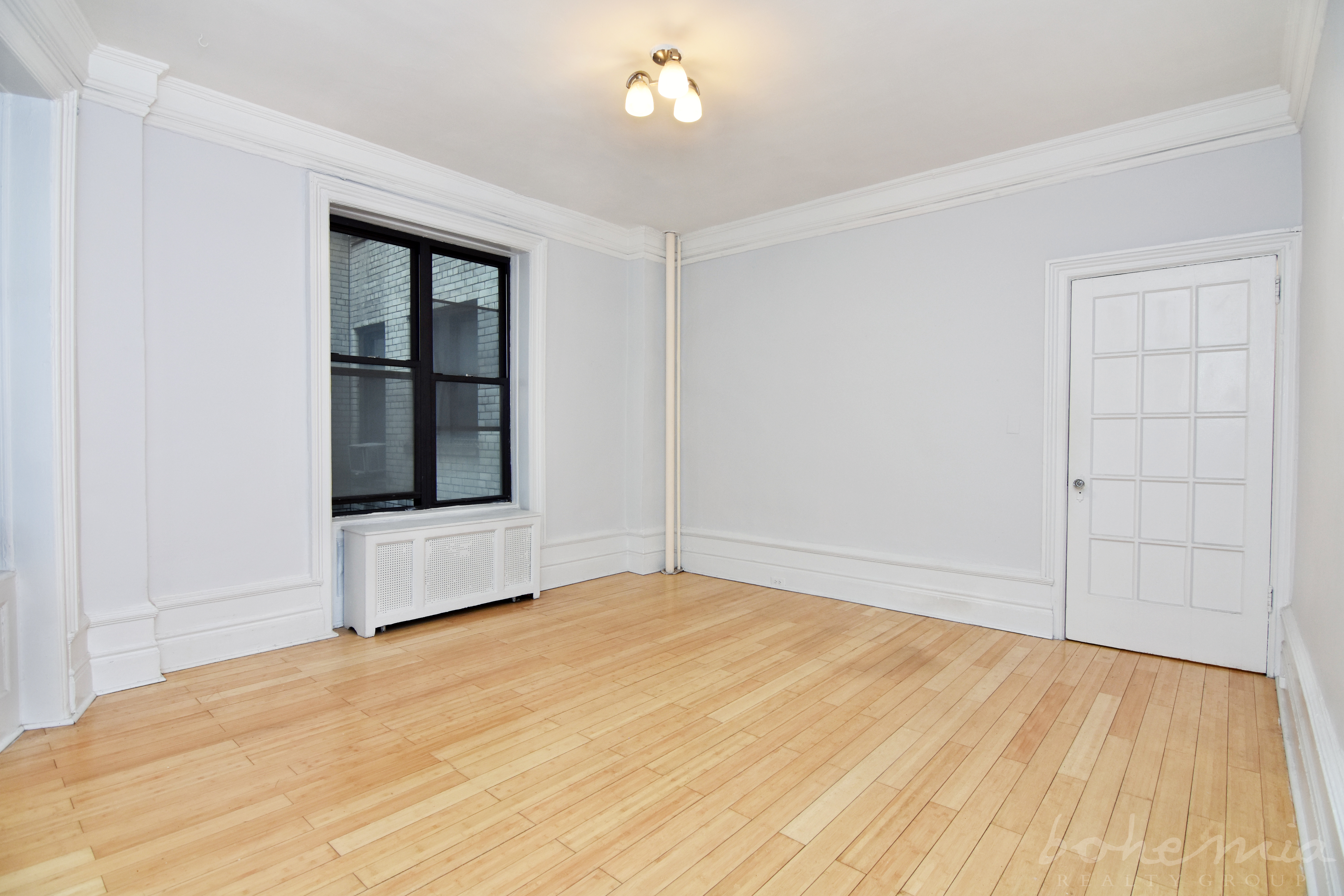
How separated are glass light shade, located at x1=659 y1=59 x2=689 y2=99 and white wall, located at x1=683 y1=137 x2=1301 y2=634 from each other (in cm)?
223

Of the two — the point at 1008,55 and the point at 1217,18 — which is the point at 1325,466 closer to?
the point at 1217,18

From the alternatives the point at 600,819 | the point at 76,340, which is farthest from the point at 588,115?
the point at 600,819

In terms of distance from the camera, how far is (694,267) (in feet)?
18.5

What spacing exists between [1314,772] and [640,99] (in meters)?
3.41

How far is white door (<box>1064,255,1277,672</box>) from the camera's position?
332 centimetres

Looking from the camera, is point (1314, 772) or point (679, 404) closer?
point (1314, 772)

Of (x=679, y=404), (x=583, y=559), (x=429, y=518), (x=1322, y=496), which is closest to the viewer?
(x=1322, y=496)

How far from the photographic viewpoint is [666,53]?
2895 mm

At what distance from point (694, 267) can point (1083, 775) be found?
14.6 ft

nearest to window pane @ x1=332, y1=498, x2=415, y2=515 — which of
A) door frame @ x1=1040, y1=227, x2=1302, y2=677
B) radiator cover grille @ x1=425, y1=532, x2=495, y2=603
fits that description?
radiator cover grille @ x1=425, y1=532, x2=495, y2=603

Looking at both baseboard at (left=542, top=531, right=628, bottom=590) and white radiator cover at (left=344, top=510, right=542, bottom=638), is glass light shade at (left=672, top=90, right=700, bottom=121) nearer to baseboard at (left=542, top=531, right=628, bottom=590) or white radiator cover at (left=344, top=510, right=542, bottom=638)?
white radiator cover at (left=344, top=510, right=542, bottom=638)

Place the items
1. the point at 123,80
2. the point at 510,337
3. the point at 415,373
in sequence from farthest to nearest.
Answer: the point at 510,337 < the point at 415,373 < the point at 123,80

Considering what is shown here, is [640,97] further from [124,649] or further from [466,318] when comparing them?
[124,649]

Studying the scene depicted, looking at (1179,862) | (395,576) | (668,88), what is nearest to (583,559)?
(395,576)
